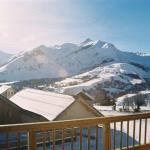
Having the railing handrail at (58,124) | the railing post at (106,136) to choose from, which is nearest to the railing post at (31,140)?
the railing handrail at (58,124)

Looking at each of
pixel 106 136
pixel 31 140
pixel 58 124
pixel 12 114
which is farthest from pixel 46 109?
pixel 31 140

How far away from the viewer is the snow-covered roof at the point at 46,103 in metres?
18.2

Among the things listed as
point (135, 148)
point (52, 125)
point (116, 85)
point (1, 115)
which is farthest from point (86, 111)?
point (116, 85)

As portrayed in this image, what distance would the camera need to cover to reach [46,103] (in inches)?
794

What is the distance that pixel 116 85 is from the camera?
14650cm

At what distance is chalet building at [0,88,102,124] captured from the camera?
17.7 metres

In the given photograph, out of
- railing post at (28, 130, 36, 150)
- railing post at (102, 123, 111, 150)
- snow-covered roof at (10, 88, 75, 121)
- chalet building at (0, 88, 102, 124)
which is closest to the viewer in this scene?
railing post at (28, 130, 36, 150)

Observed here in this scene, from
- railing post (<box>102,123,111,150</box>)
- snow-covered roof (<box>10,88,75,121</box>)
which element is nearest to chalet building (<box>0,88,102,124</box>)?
snow-covered roof (<box>10,88,75,121</box>)

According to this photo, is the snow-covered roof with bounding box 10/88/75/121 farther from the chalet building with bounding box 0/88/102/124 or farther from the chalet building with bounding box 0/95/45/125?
the chalet building with bounding box 0/95/45/125

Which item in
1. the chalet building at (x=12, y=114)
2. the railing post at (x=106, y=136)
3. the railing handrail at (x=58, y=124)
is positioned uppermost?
the railing handrail at (x=58, y=124)

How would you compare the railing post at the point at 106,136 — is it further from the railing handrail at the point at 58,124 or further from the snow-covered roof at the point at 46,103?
the snow-covered roof at the point at 46,103

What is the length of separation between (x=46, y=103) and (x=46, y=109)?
131cm

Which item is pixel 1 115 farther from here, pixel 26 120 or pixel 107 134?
pixel 107 134

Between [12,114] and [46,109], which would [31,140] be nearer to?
[12,114]
